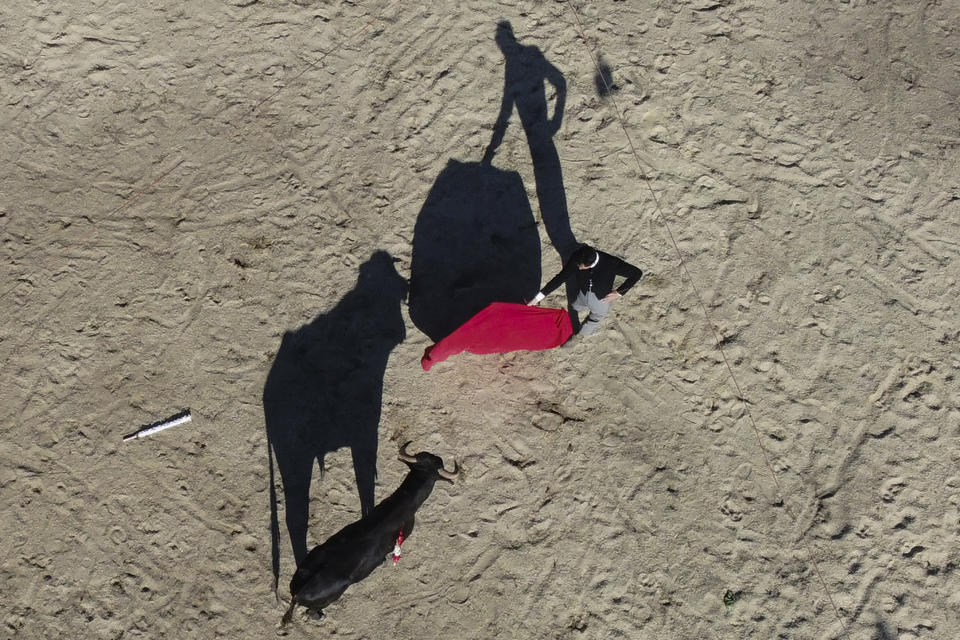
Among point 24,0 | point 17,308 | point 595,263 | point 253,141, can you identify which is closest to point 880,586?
point 595,263

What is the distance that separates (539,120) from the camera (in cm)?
880

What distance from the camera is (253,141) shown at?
28.4 ft

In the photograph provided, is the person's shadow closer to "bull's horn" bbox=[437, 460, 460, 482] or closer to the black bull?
"bull's horn" bbox=[437, 460, 460, 482]

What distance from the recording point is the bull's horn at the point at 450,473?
7.11 m

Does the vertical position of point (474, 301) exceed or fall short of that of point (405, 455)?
it exceeds it

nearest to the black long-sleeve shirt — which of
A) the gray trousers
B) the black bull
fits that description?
the gray trousers

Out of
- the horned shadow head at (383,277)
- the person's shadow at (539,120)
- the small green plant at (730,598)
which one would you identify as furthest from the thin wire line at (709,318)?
the horned shadow head at (383,277)

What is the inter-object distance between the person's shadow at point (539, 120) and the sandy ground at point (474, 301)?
0.04 m

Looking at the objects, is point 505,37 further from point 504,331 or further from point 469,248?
point 504,331

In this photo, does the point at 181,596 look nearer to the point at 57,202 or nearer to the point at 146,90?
the point at 57,202

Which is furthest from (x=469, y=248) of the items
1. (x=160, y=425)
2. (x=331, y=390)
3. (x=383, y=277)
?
(x=160, y=425)

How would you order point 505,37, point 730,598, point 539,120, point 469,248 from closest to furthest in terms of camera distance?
point 730,598 → point 469,248 → point 539,120 → point 505,37

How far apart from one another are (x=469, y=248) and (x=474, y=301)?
63 cm

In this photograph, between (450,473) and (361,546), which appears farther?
(450,473)
